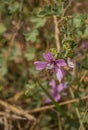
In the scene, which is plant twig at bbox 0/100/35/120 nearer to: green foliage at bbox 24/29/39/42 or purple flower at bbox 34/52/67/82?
green foliage at bbox 24/29/39/42

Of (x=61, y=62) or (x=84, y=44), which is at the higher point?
(x=61, y=62)

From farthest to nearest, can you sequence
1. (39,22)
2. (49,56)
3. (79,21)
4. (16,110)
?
(16,110), (39,22), (79,21), (49,56)

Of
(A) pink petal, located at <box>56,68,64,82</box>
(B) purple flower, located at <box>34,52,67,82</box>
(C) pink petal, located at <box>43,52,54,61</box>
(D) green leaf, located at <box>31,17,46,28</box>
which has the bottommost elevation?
(A) pink petal, located at <box>56,68,64,82</box>

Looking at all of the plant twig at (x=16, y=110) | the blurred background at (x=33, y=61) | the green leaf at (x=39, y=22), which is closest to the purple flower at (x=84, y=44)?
the blurred background at (x=33, y=61)

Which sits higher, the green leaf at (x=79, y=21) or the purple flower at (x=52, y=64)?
the green leaf at (x=79, y=21)

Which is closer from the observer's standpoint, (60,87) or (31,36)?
(31,36)

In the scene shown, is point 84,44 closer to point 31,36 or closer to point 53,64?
point 31,36

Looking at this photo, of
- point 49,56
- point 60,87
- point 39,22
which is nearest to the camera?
point 49,56

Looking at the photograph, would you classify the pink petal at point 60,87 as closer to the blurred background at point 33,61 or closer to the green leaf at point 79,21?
the blurred background at point 33,61

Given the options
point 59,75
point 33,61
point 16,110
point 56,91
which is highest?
point 59,75

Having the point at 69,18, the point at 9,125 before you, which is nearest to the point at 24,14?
the point at 69,18

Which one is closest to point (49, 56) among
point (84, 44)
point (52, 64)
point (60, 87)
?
point (52, 64)

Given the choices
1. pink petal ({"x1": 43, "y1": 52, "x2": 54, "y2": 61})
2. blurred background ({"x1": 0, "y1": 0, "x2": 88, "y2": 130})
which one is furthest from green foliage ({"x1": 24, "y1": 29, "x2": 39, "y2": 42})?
pink petal ({"x1": 43, "y1": 52, "x2": 54, "y2": 61})

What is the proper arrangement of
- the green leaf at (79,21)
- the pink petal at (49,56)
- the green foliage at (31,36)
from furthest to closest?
the green foliage at (31,36) < the green leaf at (79,21) < the pink petal at (49,56)
